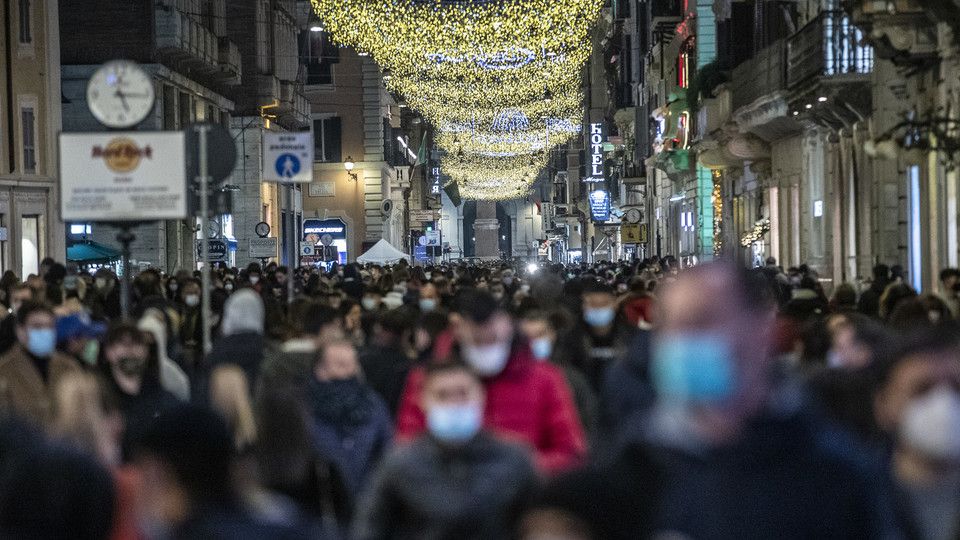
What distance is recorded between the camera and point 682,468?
423 cm

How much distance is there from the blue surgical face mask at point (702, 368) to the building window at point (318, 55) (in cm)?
7636

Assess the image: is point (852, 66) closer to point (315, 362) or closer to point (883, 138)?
point (883, 138)

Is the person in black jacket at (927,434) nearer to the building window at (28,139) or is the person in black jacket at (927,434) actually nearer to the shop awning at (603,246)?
the building window at (28,139)

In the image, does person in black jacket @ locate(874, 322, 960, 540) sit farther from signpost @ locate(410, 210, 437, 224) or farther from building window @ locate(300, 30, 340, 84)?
signpost @ locate(410, 210, 437, 224)

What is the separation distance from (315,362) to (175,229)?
144 feet

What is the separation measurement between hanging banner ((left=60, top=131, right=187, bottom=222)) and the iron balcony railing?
17114 millimetres

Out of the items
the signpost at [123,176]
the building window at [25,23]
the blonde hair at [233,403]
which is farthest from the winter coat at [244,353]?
the building window at [25,23]

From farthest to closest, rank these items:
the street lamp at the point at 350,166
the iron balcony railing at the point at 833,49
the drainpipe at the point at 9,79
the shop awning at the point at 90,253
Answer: the street lamp at the point at 350,166
the shop awning at the point at 90,253
the drainpipe at the point at 9,79
the iron balcony railing at the point at 833,49

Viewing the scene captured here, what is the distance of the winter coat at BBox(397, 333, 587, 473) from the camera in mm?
7172

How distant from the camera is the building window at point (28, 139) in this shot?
41.1 metres

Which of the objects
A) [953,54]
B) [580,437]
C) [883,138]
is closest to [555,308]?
[580,437]

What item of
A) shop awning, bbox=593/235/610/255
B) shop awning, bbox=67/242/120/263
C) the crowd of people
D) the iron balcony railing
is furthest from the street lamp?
the crowd of people

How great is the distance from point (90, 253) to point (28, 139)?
5.09m

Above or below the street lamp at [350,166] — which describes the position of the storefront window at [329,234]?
below
